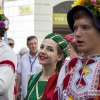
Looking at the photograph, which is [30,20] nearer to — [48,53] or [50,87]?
[48,53]

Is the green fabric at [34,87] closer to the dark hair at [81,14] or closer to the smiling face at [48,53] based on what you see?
the smiling face at [48,53]

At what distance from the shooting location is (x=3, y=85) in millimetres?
5211

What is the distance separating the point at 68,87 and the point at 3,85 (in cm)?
182

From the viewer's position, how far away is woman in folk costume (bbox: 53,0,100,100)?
11.2ft

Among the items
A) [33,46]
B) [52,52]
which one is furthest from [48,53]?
[33,46]

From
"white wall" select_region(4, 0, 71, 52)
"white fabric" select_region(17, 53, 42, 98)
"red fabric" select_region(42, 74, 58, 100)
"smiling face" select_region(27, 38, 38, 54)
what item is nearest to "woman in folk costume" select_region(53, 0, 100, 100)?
"red fabric" select_region(42, 74, 58, 100)

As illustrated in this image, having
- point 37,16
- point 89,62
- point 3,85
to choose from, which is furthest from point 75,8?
point 37,16

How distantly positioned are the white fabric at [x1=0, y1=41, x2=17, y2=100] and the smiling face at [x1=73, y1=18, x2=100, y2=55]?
1918mm

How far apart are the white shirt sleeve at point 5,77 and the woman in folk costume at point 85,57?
173cm

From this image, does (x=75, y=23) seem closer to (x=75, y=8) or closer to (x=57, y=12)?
(x=75, y=8)

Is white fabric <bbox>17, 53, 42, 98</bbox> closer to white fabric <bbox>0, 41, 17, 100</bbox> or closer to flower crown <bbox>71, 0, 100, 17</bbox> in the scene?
white fabric <bbox>0, 41, 17, 100</bbox>

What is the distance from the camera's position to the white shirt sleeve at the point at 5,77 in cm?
522

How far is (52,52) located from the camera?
5.07 metres

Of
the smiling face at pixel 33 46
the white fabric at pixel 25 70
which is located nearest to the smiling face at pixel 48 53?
the white fabric at pixel 25 70
